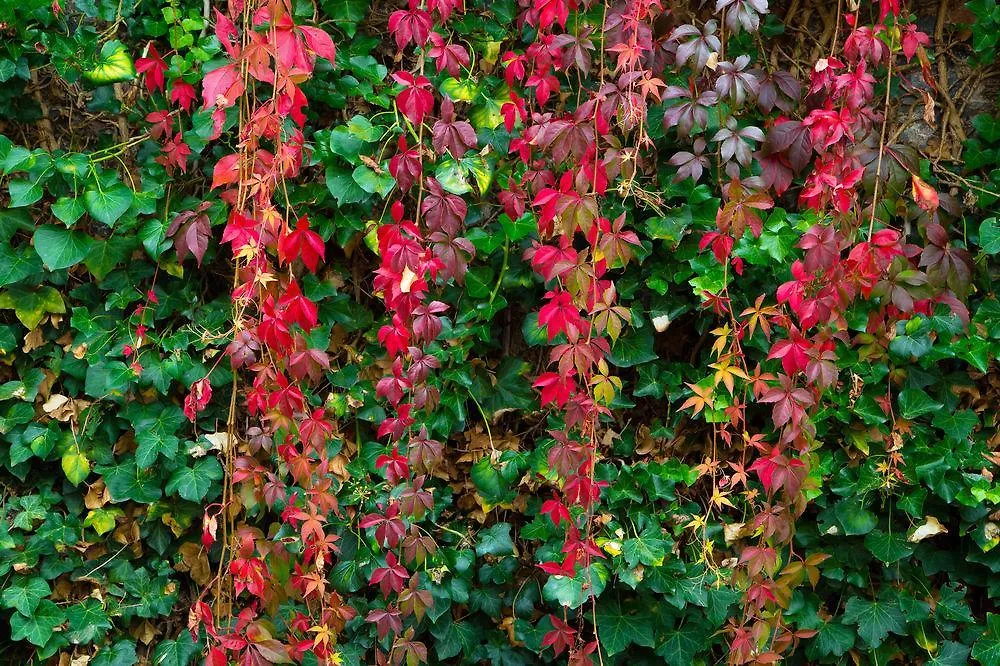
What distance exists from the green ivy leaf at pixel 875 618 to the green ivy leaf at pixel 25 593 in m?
1.91

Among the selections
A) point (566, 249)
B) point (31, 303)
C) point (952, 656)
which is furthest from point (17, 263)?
point (952, 656)

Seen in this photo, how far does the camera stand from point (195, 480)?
2064 mm

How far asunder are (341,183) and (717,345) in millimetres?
920

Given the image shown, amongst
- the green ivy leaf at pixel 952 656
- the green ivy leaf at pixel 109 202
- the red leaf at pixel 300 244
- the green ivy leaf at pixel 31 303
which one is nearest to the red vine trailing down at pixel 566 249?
the red leaf at pixel 300 244

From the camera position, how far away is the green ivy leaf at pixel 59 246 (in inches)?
78.6

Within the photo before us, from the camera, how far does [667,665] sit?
7.09 ft

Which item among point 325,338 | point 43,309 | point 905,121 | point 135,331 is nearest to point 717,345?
point 905,121

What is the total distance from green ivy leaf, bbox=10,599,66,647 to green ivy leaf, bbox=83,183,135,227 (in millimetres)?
916

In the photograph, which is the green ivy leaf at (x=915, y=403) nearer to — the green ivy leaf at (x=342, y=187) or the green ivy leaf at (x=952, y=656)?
the green ivy leaf at (x=952, y=656)

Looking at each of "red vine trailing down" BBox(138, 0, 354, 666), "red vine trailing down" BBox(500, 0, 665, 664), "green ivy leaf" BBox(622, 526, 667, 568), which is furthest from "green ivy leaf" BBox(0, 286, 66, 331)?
"green ivy leaf" BBox(622, 526, 667, 568)

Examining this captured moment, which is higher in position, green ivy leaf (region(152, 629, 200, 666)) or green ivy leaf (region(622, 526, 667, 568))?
green ivy leaf (region(622, 526, 667, 568))

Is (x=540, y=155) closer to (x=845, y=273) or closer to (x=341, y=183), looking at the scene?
(x=341, y=183)

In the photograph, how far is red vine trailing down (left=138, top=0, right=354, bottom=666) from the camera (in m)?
1.74

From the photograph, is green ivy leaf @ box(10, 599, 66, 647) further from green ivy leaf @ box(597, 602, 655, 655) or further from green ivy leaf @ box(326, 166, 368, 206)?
green ivy leaf @ box(597, 602, 655, 655)
